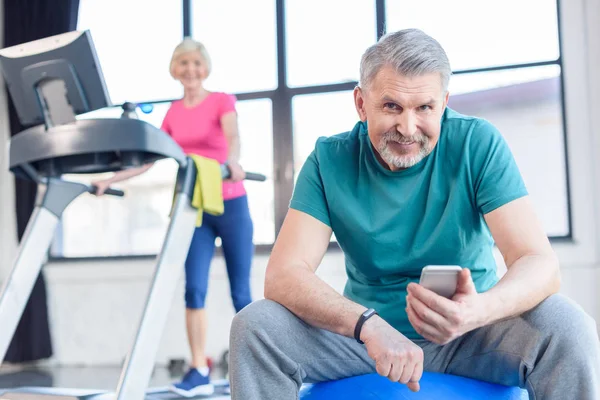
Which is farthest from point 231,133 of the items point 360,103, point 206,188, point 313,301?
point 313,301

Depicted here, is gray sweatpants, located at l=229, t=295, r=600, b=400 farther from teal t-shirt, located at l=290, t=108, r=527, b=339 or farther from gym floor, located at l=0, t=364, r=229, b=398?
gym floor, located at l=0, t=364, r=229, b=398

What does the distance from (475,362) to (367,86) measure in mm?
558

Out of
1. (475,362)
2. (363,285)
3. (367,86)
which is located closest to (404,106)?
(367,86)

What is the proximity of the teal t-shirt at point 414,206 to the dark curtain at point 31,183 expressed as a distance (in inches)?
111

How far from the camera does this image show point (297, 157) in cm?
372

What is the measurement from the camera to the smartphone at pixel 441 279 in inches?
41.1

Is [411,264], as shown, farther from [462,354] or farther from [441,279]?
[441,279]

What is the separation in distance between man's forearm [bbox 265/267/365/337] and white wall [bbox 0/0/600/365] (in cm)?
224

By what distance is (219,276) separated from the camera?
12.0 feet

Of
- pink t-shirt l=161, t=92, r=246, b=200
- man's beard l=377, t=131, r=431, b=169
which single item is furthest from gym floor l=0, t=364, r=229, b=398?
man's beard l=377, t=131, r=431, b=169

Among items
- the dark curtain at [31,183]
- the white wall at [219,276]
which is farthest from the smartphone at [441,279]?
the dark curtain at [31,183]

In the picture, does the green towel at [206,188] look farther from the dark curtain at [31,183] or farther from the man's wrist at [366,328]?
the dark curtain at [31,183]

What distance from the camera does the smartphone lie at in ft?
3.43

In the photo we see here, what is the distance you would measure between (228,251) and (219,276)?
967 millimetres
